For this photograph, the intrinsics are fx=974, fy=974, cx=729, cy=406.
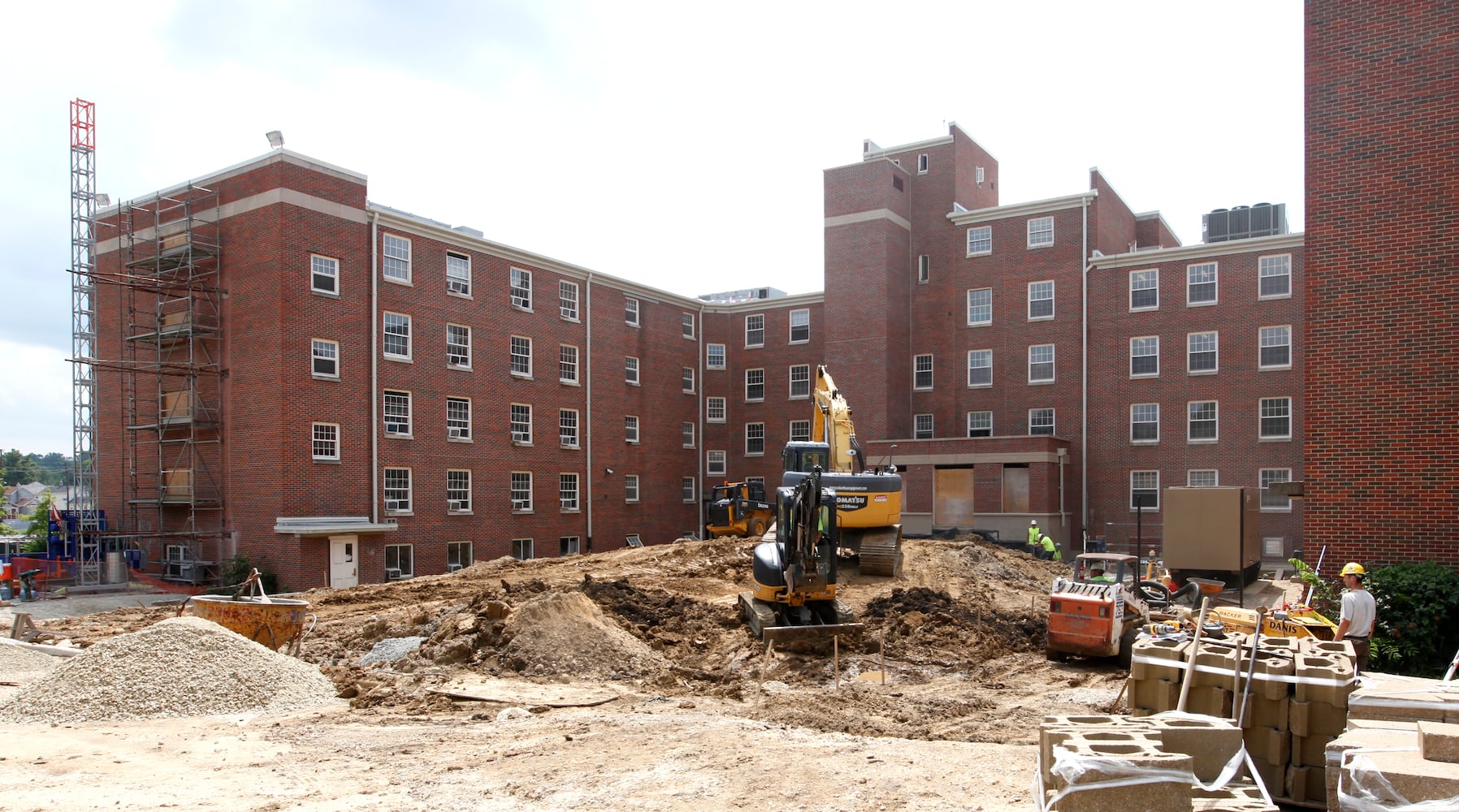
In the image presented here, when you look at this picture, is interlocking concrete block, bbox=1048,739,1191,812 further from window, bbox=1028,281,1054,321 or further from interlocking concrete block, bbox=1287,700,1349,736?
window, bbox=1028,281,1054,321

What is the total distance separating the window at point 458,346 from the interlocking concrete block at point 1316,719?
32.1 metres

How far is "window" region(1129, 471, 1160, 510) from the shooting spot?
129 ft

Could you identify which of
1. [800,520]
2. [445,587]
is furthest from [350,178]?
[800,520]

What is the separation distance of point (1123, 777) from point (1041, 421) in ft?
125

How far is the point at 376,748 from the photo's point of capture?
11.1 meters

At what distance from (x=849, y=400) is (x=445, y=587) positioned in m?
25.3

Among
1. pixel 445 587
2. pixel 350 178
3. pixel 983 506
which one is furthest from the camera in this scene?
pixel 983 506

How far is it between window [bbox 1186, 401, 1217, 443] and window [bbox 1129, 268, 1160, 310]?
14.2 feet

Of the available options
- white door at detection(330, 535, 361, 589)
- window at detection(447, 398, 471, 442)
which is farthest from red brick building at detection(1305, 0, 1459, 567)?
window at detection(447, 398, 471, 442)

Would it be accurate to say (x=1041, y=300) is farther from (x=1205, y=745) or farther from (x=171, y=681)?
(x=1205, y=745)

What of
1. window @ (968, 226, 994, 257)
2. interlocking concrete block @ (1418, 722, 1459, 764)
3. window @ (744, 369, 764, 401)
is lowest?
interlocking concrete block @ (1418, 722, 1459, 764)

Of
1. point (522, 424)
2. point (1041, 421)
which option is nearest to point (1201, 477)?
point (1041, 421)

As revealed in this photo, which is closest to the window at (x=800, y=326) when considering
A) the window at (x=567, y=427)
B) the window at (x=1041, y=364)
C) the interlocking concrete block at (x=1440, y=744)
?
the window at (x=1041, y=364)

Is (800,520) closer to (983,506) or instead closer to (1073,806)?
(1073,806)
